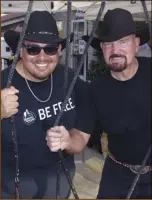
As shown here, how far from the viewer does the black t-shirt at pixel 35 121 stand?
212 centimetres

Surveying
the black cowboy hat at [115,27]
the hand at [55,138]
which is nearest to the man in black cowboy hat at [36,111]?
the black cowboy hat at [115,27]

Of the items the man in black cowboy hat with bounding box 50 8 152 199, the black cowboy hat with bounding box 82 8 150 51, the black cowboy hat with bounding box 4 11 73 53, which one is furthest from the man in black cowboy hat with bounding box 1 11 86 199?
the black cowboy hat with bounding box 82 8 150 51

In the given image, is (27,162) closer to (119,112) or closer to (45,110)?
(45,110)

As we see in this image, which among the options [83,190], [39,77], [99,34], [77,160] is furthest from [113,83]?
[77,160]

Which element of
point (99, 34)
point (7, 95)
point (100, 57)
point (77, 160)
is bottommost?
point (77, 160)

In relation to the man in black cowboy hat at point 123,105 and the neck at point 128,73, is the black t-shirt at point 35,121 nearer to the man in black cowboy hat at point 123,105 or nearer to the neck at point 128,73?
the man in black cowboy hat at point 123,105

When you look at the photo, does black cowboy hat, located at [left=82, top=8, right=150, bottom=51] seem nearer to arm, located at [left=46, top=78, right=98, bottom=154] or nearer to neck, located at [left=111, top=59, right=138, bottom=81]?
neck, located at [left=111, top=59, right=138, bottom=81]

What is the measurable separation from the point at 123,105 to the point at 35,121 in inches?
18.8

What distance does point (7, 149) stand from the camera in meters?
2.16

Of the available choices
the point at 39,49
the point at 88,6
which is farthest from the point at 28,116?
the point at 88,6

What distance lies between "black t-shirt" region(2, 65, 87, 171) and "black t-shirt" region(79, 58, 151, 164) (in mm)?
93

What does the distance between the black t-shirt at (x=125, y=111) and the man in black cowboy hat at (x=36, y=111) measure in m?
0.09

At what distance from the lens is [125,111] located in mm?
2199

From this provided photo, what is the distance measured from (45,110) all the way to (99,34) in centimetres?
50
